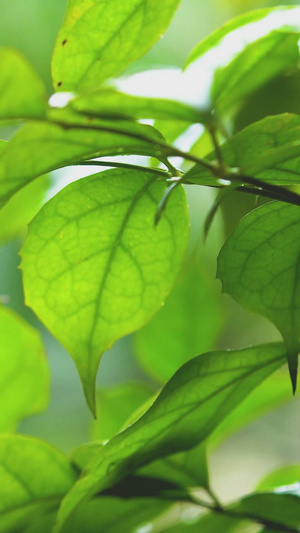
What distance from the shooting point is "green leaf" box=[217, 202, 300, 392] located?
31cm

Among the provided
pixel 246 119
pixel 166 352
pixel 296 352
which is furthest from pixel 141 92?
pixel 246 119

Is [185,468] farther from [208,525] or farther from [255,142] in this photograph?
[255,142]

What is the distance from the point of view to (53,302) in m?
0.34

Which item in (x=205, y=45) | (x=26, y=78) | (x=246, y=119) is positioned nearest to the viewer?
(x=26, y=78)

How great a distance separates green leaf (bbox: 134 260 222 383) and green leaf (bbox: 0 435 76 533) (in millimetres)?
156

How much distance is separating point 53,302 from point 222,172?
14 centimetres

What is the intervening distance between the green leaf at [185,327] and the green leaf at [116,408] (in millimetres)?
34

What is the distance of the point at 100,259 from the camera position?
1.14 ft

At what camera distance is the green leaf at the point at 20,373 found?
0.53 metres

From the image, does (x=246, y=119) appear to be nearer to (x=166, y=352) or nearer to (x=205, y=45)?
(x=166, y=352)

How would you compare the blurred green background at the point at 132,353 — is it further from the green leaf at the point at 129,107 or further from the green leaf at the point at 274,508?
the green leaf at the point at 129,107

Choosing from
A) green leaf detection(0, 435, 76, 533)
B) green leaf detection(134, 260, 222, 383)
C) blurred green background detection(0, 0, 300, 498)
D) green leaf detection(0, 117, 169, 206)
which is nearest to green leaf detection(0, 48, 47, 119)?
green leaf detection(0, 117, 169, 206)

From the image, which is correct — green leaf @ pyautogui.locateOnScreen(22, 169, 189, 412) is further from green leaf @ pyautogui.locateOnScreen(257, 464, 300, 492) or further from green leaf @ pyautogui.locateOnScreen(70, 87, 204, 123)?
green leaf @ pyautogui.locateOnScreen(257, 464, 300, 492)

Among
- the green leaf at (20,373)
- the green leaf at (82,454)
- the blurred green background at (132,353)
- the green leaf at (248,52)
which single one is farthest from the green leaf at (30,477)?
the blurred green background at (132,353)
